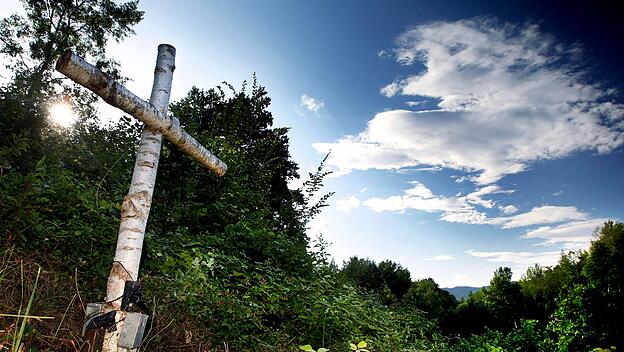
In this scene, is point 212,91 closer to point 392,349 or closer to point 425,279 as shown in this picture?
point 392,349

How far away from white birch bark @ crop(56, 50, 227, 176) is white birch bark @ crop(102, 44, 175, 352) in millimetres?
70

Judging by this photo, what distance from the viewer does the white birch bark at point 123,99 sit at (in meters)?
1.94

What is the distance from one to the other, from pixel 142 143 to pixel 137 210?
523mm

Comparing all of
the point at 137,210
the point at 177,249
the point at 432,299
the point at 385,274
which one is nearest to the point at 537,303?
the point at 432,299

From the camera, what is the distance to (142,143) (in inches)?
98.7

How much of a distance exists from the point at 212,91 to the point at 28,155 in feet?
40.4

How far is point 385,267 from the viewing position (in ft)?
83.9

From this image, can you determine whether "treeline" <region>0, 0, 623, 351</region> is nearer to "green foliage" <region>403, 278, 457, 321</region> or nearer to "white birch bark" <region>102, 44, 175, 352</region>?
"white birch bark" <region>102, 44, 175, 352</region>

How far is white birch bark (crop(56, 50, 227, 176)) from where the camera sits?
1941 millimetres

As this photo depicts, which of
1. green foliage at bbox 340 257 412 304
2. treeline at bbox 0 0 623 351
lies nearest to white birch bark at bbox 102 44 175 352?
treeline at bbox 0 0 623 351

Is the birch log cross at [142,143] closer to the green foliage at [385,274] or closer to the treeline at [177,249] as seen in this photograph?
the treeline at [177,249]

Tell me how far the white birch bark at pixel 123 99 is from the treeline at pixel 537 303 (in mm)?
7765

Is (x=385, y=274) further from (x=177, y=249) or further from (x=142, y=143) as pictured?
(x=142, y=143)

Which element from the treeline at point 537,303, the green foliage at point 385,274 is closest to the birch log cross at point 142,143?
the treeline at point 537,303
